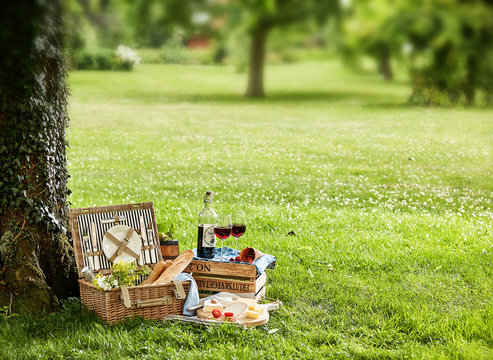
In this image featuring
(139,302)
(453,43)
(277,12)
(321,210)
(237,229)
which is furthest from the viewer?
(321,210)

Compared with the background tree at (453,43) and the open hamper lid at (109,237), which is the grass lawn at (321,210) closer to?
the background tree at (453,43)

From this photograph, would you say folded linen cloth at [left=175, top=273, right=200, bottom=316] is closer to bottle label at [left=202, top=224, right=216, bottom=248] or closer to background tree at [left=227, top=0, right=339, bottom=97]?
bottle label at [left=202, top=224, right=216, bottom=248]

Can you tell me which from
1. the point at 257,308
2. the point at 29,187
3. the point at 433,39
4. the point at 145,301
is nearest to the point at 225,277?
the point at 257,308

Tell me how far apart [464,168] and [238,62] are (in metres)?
10.7

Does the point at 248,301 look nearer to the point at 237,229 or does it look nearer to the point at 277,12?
the point at 237,229

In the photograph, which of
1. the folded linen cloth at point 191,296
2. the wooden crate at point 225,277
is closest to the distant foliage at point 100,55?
the folded linen cloth at point 191,296

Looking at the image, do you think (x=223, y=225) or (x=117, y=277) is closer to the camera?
(x=117, y=277)

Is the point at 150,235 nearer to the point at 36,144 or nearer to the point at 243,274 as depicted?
the point at 243,274

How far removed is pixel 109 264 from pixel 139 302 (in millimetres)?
443

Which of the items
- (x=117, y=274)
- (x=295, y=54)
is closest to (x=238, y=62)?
(x=295, y=54)

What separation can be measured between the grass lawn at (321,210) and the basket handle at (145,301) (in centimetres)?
12

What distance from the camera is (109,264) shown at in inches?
153

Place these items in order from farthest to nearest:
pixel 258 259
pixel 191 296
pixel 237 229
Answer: pixel 258 259 → pixel 237 229 → pixel 191 296

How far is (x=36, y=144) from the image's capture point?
3594mm
